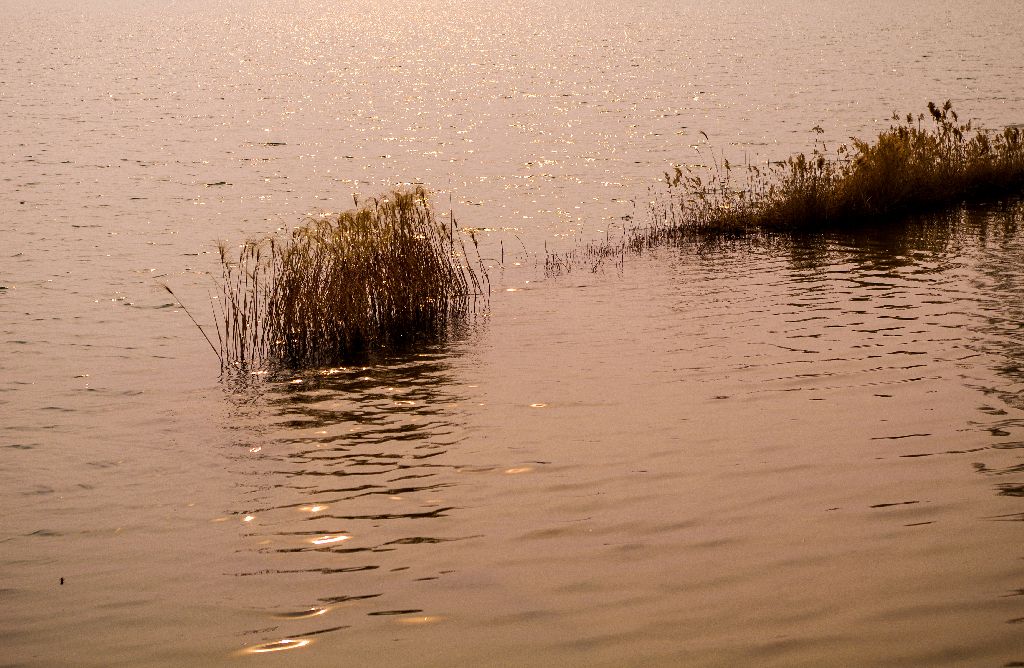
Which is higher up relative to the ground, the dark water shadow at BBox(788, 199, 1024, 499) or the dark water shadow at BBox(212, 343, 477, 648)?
the dark water shadow at BBox(788, 199, 1024, 499)

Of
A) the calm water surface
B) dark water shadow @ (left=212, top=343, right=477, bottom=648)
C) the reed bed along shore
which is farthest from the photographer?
the reed bed along shore

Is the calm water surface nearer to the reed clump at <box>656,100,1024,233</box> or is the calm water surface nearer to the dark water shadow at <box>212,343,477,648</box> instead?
the dark water shadow at <box>212,343,477,648</box>

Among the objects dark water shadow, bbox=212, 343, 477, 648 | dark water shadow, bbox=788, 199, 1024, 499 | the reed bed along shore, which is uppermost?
the reed bed along shore

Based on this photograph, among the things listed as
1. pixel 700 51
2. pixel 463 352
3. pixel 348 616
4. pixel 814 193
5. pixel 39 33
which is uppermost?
pixel 39 33

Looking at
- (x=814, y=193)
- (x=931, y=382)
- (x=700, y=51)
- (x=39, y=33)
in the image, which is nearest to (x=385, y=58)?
(x=700, y=51)

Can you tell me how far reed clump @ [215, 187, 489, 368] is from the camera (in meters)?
14.8

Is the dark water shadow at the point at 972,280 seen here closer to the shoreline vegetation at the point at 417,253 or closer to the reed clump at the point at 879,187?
the reed clump at the point at 879,187

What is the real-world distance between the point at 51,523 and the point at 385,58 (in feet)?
246

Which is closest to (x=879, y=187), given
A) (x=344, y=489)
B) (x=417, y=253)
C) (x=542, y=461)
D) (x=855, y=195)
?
(x=855, y=195)

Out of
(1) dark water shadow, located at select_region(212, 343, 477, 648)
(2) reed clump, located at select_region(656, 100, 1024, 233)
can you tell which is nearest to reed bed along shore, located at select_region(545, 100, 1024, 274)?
(2) reed clump, located at select_region(656, 100, 1024, 233)

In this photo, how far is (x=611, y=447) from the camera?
9750 millimetres

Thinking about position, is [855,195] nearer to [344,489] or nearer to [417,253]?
[417,253]

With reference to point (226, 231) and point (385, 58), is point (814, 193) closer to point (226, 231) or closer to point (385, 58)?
point (226, 231)

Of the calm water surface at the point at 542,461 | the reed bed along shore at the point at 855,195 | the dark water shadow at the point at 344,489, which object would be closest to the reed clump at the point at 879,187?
the reed bed along shore at the point at 855,195
